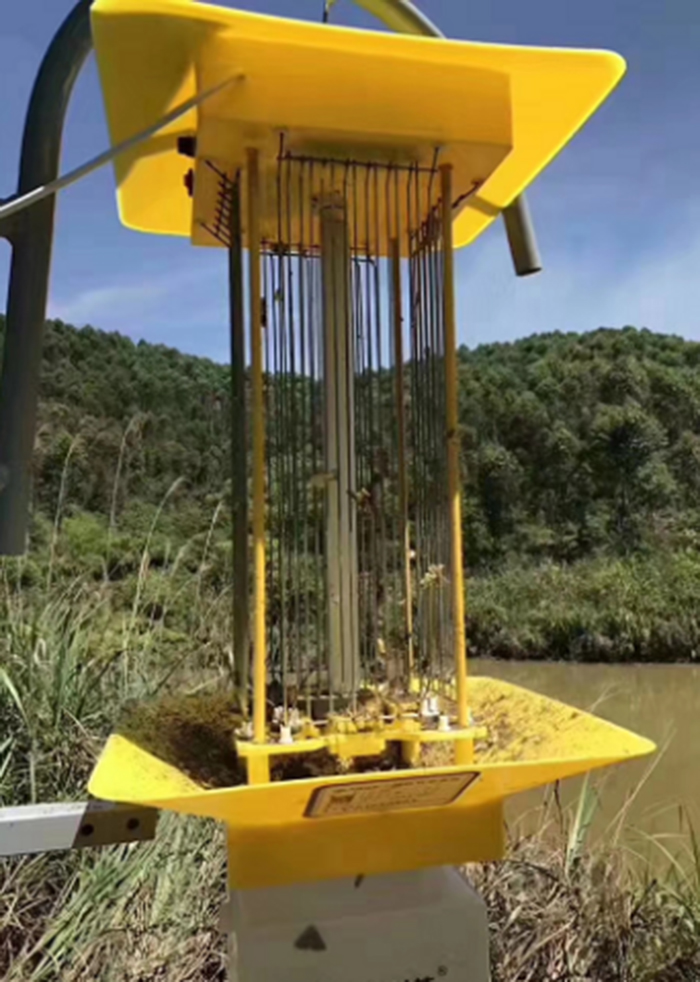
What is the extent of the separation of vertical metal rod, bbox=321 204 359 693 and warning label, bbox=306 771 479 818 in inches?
4.6

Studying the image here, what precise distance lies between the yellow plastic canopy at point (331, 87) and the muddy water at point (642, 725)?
0.57 meters

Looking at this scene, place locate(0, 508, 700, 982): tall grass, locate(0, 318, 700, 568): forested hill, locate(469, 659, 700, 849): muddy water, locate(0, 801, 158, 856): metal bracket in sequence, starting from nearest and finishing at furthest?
locate(0, 801, 158, 856): metal bracket → locate(0, 508, 700, 982): tall grass → locate(469, 659, 700, 849): muddy water → locate(0, 318, 700, 568): forested hill

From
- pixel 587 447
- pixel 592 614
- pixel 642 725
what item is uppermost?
pixel 587 447

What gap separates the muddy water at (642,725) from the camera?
198 centimetres

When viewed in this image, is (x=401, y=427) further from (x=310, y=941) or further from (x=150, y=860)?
(x=150, y=860)

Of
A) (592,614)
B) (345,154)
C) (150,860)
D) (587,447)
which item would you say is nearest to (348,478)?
(345,154)

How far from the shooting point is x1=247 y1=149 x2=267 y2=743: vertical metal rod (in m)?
0.60

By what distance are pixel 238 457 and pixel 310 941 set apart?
361mm

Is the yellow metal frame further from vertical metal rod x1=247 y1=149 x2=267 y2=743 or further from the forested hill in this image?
the forested hill

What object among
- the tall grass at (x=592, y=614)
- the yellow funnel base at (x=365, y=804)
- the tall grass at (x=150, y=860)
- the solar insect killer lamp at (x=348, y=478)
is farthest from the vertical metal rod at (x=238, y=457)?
the tall grass at (x=592, y=614)

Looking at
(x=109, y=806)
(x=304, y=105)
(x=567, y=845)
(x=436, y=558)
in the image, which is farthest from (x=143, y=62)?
(x=567, y=845)

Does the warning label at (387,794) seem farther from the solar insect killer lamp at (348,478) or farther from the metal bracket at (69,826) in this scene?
the metal bracket at (69,826)

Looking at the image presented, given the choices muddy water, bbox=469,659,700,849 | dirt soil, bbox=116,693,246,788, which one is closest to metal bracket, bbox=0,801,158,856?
dirt soil, bbox=116,693,246,788

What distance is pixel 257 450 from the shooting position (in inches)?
24.4
